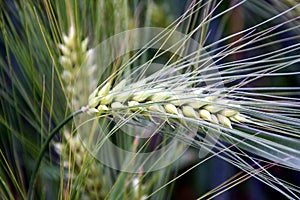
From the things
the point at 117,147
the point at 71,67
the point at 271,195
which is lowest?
the point at 271,195

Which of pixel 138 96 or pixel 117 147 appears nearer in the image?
pixel 138 96

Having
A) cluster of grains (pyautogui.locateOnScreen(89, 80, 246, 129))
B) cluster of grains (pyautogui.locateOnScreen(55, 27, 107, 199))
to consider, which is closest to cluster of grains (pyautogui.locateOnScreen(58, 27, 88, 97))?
cluster of grains (pyautogui.locateOnScreen(55, 27, 107, 199))

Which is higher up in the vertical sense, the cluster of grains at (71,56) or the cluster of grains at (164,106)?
the cluster of grains at (71,56)

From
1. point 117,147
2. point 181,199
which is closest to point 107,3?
point 117,147

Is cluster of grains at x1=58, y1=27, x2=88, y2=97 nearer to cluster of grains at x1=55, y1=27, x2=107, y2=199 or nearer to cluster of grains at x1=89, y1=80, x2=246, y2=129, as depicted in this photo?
cluster of grains at x1=55, y1=27, x2=107, y2=199

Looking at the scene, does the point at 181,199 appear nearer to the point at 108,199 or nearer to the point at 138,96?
the point at 108,199

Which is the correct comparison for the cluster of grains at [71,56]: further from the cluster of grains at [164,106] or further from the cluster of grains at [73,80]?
the cluster of grains at [164,106]

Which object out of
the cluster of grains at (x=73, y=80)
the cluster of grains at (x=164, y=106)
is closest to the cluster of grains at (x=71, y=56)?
the cluster of grains at (x=73, y=80)

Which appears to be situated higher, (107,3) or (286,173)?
(107,3)
